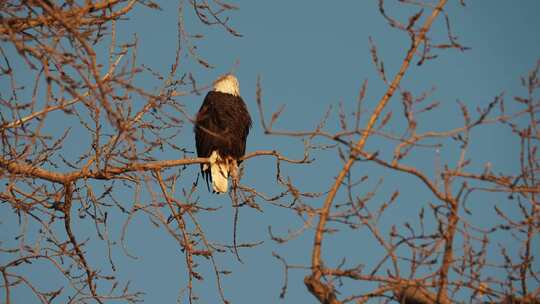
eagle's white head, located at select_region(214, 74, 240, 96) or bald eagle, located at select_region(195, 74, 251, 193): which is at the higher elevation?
eagle's white head, located at select_region(214, 74, 240, 96)

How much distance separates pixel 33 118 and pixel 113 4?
67 centimetres

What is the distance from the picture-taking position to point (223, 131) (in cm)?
609

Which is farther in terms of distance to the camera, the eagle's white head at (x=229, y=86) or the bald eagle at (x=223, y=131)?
the eagle's white head at (x=229, y=86)

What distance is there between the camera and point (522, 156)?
8.23 feet

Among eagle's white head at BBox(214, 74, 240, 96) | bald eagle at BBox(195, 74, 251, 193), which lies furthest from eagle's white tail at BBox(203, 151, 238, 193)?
eagle's white head at BBox(214, 74, 240, 96)

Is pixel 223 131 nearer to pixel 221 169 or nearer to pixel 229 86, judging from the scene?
pixel 221 169

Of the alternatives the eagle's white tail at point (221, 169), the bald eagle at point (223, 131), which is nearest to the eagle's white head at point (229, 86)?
the bald eagle at point (223, 131)

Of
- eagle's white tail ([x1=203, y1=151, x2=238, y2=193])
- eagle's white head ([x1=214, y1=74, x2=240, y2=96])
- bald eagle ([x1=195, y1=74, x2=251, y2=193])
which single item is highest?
eagle's white head ([x1=214, y1=74, x2=240, y2=96])

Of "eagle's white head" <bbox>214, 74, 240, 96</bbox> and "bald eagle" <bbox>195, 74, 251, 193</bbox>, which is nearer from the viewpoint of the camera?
"bald eagle" <bbox>195, 74, 251, 193</bbox>

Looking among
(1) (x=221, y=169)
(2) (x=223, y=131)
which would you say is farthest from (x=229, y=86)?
(1) (x=221, y=169)

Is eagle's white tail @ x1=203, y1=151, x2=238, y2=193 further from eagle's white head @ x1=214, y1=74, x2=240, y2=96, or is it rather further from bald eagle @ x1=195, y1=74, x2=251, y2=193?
eagle's white head @ x1=214, y1=74, x2=240, y2=96

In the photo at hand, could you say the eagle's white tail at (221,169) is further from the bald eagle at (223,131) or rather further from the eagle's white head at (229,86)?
the eagle's white head at (229,86)

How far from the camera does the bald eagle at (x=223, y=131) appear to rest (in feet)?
20.1

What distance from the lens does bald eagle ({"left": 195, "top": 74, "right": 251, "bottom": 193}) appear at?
6133 mm
